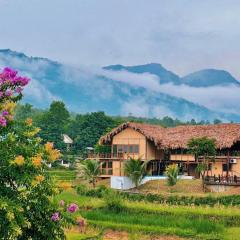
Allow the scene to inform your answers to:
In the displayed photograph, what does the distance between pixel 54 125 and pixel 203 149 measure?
47018 mm

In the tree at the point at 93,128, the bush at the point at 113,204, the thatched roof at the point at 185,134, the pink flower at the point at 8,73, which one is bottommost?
the bush at the point at 113,204

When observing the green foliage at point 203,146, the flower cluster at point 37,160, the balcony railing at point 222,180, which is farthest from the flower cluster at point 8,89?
the green foliage at point 203,146

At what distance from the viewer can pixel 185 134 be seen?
4459cm

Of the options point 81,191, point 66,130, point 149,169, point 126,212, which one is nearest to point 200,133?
point 149,169

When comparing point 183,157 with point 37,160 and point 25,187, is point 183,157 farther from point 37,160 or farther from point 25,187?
point 37,160

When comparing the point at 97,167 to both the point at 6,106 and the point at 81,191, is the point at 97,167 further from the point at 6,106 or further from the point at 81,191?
the point at 6,106

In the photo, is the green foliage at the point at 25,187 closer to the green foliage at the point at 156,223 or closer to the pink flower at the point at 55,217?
the pink flower at the point at 55,217

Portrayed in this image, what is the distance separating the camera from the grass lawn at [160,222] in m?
21.9

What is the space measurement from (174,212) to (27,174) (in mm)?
16123

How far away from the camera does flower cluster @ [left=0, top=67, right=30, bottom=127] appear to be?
449 inches

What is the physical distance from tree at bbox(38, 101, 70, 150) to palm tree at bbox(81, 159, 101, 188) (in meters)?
33.3

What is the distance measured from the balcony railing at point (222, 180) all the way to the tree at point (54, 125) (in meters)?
40.9

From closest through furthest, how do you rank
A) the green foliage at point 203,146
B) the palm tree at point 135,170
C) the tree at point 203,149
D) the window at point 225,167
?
1. the tree at point 203,149
2. the green foliage at point 203,146
3. the palm tree at point 135,170
4. the window at point 225,167

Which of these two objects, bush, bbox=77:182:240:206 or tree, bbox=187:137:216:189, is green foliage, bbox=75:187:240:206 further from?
tree, bbox=187:137:216:189
